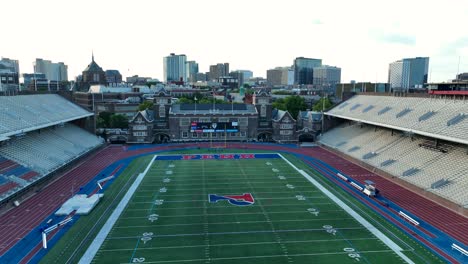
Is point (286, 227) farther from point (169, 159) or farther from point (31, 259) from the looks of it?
point (169, 159)

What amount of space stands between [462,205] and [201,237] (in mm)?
23663

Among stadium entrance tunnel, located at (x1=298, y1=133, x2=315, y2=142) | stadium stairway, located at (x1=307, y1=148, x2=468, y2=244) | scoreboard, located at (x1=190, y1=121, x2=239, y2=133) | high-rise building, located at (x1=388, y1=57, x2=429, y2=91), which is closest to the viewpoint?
stadium stairway, located at (x1=307, y1=148, x2=468, y2=244)

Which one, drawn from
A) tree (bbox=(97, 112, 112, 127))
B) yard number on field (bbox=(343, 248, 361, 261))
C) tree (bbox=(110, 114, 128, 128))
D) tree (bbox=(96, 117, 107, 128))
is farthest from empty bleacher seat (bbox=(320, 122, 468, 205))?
tree (bbox=(97, 112, 112, 127))

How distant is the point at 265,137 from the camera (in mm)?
70062

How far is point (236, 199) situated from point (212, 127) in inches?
1376

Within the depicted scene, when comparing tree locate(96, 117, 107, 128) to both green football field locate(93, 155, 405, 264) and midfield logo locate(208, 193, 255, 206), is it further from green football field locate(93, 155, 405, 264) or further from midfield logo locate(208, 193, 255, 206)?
midfield logo locate(208, 193, 255, 206)

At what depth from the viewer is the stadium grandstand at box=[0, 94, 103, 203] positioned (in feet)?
112

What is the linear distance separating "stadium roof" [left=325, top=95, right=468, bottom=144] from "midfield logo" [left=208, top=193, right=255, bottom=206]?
22691 mm

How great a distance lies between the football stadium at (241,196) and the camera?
22.5 meters

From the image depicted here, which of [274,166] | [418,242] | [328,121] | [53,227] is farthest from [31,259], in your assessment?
[328,121]

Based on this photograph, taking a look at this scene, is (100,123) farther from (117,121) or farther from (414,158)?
(414,158)

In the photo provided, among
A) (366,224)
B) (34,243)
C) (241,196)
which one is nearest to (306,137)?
(241,196)

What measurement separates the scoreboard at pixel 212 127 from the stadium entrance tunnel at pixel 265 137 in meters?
6.59

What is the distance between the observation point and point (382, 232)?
25.2 metres
